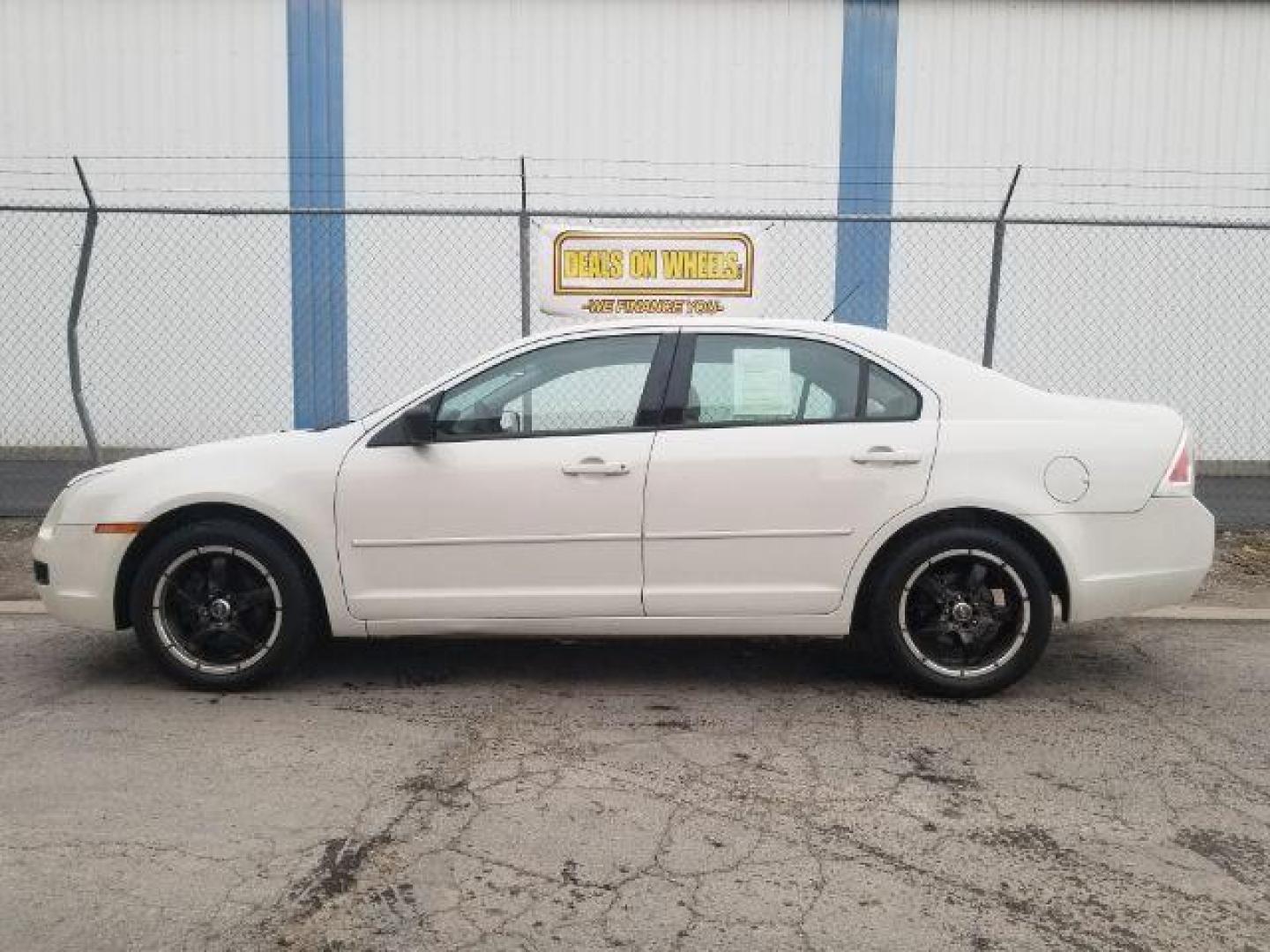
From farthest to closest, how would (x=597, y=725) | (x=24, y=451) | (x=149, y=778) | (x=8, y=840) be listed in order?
(x=24, y=451), (x=597, y=725), (x=149, y=778), (x=8, y=840)

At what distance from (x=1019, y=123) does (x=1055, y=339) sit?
2157 mm

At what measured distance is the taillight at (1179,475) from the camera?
15.5 ft

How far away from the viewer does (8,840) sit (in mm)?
3389

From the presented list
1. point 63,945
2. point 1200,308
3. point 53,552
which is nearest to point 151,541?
point 53,552

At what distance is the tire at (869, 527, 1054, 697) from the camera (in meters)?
4.71

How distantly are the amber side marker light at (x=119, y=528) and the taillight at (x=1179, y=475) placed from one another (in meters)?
4.06

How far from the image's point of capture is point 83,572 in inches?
191

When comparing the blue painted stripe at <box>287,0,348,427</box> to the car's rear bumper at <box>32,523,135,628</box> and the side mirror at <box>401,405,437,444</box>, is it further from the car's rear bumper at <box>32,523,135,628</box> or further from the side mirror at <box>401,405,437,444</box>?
the side mirror at <box>401,405,437,444</box>

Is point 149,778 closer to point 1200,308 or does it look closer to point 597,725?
point 597,725

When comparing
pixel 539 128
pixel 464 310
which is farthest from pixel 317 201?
pixel 539 128

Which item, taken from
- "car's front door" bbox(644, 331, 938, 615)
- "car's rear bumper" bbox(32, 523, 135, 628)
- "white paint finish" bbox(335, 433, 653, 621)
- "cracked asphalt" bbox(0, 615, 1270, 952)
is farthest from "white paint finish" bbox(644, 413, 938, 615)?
"car's rear bumper" bbox(32, 523, 135, 628)

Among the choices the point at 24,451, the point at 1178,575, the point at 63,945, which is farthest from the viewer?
the point at 24,451

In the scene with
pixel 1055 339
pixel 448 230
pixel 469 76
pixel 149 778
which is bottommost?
pixel 149 778

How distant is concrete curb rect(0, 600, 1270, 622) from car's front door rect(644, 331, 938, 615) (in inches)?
99.1
